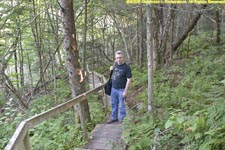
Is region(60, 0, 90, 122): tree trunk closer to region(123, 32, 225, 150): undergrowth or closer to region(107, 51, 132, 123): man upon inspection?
region(107, 51, 132, 123): man

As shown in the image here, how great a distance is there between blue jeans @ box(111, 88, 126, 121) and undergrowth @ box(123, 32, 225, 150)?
31cm

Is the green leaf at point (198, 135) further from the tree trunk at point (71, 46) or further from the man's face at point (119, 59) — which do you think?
the tree trunk at point (71, 46)

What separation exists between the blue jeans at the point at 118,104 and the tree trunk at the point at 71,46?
2.75 feet

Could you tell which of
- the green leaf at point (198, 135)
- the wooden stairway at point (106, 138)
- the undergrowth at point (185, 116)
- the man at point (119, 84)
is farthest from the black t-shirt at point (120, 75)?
the green leaf at point (198, 135)

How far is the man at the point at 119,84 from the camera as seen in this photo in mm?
6656

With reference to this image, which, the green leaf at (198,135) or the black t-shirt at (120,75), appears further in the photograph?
the black t-shirt at (120,75)

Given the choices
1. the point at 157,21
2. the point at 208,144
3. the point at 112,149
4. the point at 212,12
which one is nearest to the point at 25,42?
the point at 157,21

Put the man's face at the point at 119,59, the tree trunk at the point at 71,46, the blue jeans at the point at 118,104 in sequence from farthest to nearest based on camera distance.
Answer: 1. the blue jeans at the point at 118,104
2. the man's face at the point at 119,59
3. the tree trunk at the point at 71,46

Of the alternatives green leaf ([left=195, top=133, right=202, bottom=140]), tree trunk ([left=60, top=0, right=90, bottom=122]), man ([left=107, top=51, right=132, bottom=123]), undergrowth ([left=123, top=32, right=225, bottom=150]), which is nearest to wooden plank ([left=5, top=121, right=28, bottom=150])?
undergrowth ([left=123, top=32, right=225, bottom=150])

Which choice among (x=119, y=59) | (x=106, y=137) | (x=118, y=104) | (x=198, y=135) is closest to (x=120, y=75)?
(x=119, y=59)

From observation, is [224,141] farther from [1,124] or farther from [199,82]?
[1,124]

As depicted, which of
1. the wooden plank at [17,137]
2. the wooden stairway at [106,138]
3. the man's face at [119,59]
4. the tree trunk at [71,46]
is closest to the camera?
the wooden plank at [17,137]

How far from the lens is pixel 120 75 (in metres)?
6.74

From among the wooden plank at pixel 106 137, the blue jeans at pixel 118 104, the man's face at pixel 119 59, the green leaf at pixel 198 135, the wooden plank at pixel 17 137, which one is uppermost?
the man's face at pixel 119 59
